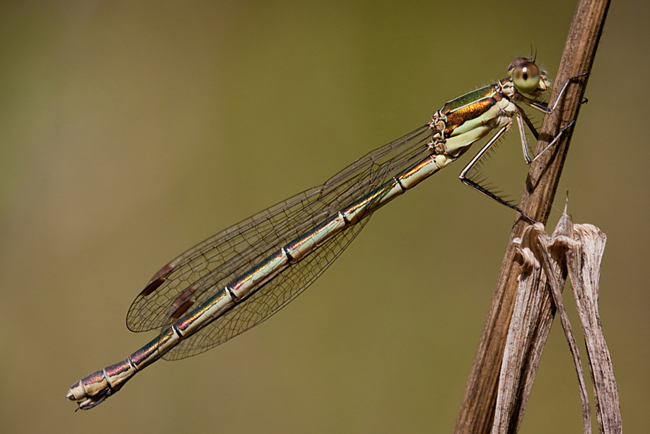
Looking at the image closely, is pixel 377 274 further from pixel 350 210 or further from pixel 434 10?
pixel 434 10

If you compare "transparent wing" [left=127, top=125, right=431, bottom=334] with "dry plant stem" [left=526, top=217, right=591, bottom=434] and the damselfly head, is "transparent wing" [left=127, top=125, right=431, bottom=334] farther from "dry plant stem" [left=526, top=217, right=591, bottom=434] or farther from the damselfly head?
"dry plant stem" [left=526, top=217, right=591, bottom=434]

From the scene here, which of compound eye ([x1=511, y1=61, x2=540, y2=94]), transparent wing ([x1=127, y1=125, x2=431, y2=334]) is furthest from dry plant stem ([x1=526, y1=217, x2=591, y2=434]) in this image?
transparent wing ([x1=127, y1=125, x2=431, y2=334])

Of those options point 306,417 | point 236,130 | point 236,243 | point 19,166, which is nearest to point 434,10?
point 236,130

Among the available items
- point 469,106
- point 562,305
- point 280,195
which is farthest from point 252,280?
point 562,305

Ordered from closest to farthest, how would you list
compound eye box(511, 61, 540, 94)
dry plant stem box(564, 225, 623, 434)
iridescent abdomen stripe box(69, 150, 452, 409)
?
dry plant stem box(564, 225, 623, 434)
compound eye box(511, 61, 540, 94)
iridescent abdomen stripe box(69, 150, 452, 409)

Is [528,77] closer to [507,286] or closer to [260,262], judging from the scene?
[507,286]
